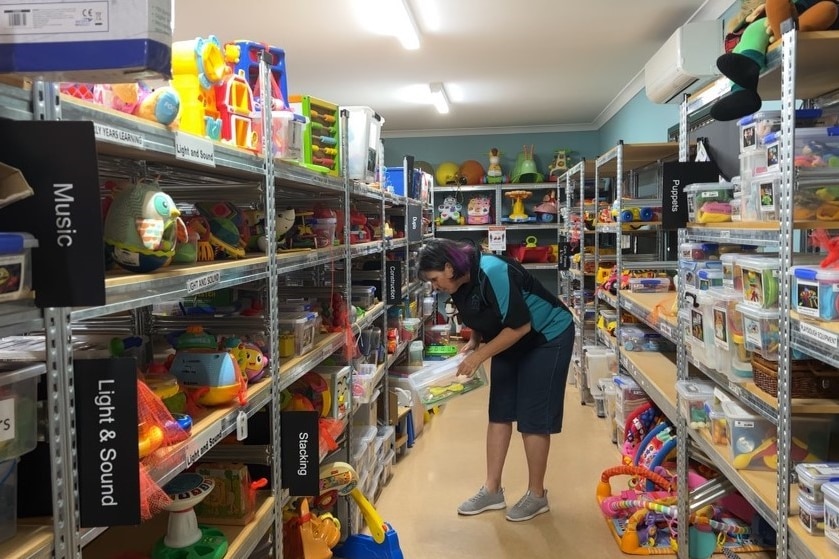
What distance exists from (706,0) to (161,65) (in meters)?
4.24

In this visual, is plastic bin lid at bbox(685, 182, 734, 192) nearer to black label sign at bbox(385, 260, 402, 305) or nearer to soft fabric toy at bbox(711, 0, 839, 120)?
soft fabric toy at bbox(711, 0, 839, 120)

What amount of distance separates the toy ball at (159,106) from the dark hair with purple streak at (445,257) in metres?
1.88

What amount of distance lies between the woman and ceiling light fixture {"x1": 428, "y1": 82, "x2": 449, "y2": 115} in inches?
137

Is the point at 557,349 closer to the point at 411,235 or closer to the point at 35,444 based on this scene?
the point at 411,235

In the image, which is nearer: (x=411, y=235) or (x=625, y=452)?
(x=625, y=452)

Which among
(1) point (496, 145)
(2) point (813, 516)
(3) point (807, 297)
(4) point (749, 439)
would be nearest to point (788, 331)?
(3) point (807, 297)

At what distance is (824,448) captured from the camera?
2150 mm

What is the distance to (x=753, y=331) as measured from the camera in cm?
210

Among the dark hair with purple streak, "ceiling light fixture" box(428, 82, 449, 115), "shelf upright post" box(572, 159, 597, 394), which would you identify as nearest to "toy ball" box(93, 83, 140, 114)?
the dark hair with purple streak

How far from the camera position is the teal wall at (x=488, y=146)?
9.59m

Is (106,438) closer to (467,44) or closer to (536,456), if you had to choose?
(536,456)

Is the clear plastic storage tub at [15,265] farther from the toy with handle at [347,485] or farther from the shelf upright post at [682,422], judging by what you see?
the shelf upright post at [682,422]

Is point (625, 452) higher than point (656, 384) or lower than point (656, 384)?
lower

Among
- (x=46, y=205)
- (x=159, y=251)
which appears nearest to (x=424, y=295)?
(x=159, y=251)
